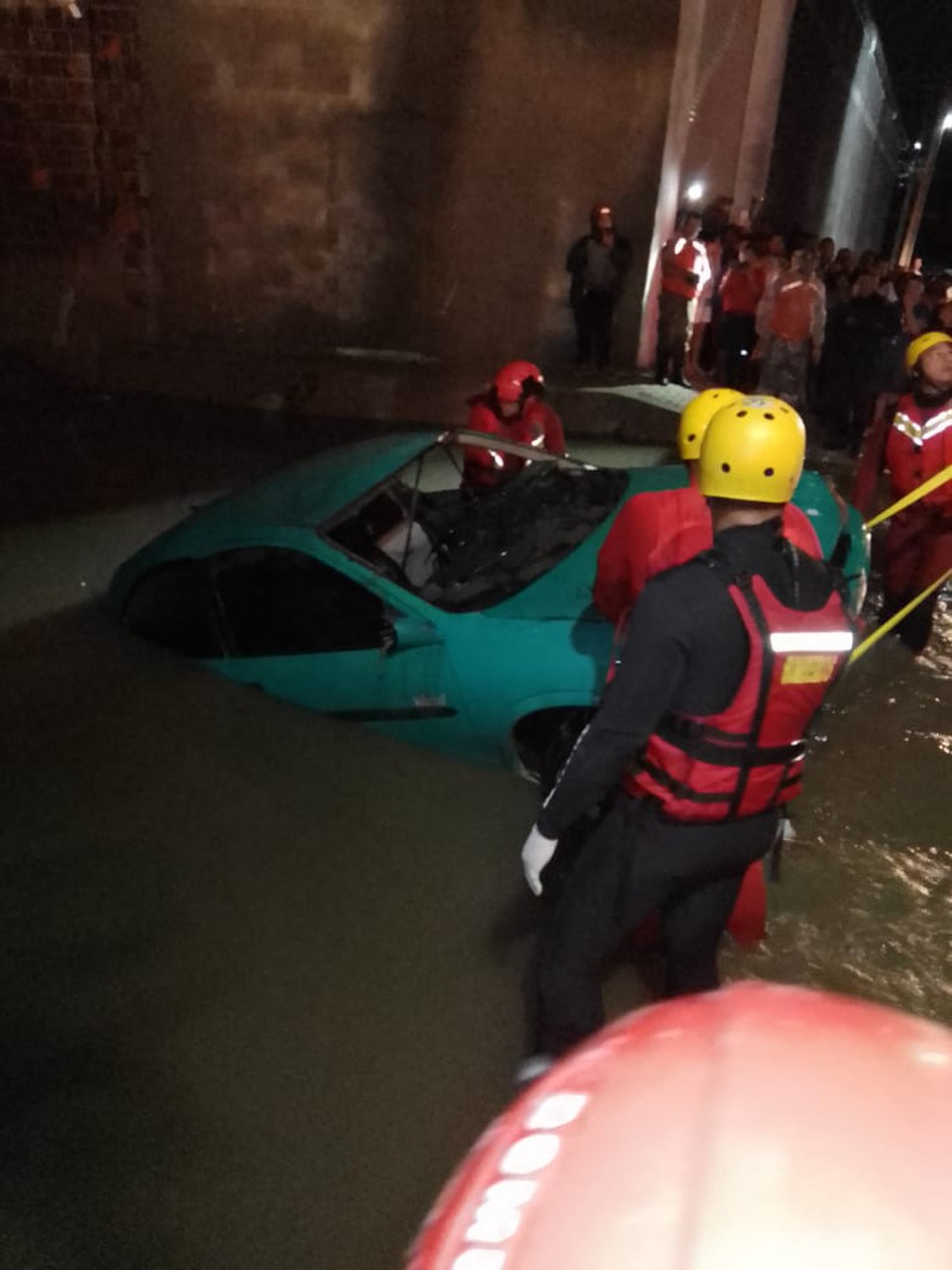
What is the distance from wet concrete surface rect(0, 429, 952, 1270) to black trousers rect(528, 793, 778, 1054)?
609 mm

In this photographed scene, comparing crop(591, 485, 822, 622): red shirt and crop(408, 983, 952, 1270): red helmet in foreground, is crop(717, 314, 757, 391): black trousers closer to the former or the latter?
crop(591, 485, 822, 622): red shirt

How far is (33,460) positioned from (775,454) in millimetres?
8046

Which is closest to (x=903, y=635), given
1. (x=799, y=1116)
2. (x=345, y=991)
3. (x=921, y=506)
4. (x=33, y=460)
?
(x=921, y=506)

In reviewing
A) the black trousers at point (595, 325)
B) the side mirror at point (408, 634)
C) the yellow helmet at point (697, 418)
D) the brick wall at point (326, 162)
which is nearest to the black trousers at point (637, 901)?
the side mirror at point (408, 634)

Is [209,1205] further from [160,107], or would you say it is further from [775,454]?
[160,107]

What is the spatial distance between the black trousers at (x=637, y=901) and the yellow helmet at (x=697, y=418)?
165cm

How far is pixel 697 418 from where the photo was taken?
3.58 metres

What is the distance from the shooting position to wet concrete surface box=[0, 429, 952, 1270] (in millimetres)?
2516

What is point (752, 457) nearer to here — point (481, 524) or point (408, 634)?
point (408, 634)

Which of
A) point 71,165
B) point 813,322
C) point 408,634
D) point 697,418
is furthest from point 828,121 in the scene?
point 408,634

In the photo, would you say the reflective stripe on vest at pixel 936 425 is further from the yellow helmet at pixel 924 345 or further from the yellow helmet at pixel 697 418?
the yellow helmet at pixel 697 418

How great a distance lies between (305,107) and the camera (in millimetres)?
10266

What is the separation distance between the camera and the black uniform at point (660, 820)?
1.99 m

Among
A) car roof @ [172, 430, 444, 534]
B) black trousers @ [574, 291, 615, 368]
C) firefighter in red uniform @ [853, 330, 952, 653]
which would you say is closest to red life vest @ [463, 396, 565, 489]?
car roof @ [172, 430, 444, 534]
